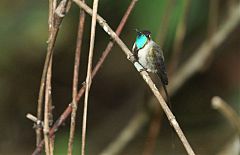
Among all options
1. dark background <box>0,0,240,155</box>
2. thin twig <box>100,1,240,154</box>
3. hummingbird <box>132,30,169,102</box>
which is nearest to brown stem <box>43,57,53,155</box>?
hummingbird <box>132,30,169,102</box>

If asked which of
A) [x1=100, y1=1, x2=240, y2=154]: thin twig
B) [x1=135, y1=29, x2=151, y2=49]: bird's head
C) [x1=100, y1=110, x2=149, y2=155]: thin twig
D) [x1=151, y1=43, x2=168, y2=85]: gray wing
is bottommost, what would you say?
[x1=151, y1=43, x2=168, y2=85]: gray wing

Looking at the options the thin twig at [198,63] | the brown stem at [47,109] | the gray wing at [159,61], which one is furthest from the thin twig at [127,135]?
the brown stem at [47,109]

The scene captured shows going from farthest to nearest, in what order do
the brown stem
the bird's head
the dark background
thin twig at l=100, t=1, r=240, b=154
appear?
the dark background, thin twig at l=100, t=1, r=240, b=154, the bird's head, the brown stem

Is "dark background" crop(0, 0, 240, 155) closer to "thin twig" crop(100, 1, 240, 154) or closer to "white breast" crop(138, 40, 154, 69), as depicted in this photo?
"thin twig" crop(100, 1, 240, 154)

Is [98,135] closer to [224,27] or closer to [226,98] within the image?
[226,98]

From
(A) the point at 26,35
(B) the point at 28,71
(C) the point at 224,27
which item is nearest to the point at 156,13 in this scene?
(C) the point at 224,27

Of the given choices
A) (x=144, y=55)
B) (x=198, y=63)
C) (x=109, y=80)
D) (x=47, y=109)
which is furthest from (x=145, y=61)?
(x=109, y=80)

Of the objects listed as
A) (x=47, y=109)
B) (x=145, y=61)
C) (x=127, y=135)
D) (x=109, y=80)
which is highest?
(x=109, y=80)

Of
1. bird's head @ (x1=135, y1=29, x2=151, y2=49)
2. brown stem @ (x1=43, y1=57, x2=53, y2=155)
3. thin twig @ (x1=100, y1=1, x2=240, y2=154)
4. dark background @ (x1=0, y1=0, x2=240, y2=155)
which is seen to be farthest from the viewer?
dark background @ (x1=0, y1=0, x2=240, y2=155)

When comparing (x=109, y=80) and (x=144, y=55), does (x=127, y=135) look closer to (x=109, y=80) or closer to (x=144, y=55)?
(x=109, y=80)

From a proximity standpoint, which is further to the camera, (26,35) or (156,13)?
(26,35)

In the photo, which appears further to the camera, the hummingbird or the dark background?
the dark background
